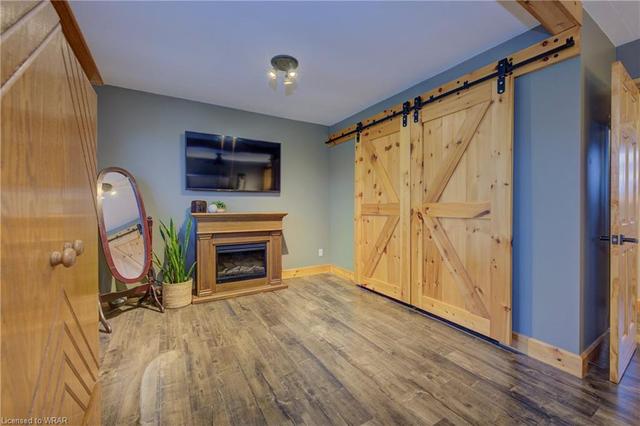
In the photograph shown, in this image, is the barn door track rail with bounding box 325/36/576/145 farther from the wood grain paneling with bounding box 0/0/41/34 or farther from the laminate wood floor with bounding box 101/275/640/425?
the wood grain paneling with bounding box 0/0/41/34

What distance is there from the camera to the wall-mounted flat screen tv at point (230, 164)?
354 centimetres

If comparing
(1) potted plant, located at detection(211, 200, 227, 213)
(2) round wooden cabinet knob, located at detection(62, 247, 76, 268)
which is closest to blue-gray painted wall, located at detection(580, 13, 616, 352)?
(2) round wooden cabinet knob, located at detection(62, 247, 76, 268)

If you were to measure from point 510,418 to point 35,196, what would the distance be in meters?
2.23

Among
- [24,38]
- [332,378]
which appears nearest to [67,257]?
[24,38]

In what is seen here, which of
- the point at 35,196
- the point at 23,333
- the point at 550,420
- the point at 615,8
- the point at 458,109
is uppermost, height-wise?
the point at 615,8

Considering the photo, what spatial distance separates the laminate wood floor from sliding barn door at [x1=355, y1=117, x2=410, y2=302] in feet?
2.32

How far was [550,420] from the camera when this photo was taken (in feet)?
4.80

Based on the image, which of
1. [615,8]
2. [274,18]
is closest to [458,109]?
[615,8]

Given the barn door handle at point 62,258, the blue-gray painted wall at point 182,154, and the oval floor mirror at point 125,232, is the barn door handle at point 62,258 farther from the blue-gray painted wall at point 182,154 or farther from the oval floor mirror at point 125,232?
the blue-gray painted wall at point 182,154

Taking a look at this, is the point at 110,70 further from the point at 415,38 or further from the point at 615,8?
the point at 615,8

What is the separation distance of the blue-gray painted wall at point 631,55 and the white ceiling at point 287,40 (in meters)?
1.01

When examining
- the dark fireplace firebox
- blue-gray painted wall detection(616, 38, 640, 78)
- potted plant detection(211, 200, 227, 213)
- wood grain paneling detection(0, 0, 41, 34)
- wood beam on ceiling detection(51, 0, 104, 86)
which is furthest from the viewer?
potted plant detection(211, 200, 227, 213)

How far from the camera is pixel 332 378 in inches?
71.8

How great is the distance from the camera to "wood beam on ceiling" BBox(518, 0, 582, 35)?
1.66 metres
